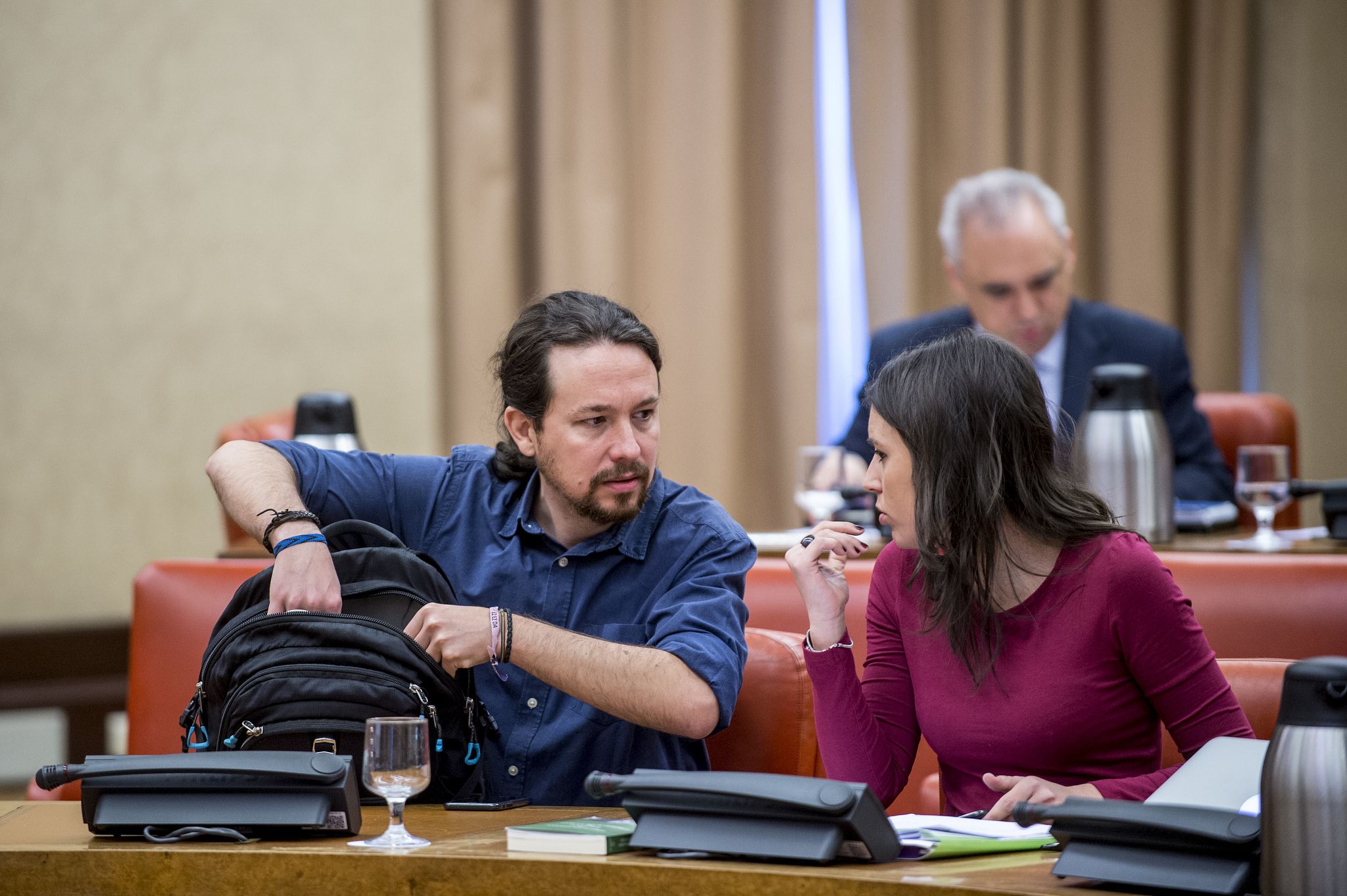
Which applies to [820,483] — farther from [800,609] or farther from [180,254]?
A: [180,254]

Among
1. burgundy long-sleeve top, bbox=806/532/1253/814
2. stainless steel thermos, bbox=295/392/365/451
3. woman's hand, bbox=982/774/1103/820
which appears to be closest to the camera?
woman's hand, bbox=982/774/1103/820

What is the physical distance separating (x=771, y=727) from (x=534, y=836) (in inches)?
25.3

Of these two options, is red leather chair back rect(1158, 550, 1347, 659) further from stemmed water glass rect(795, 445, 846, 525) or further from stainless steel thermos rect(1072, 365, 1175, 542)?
stemmed water glass rect(795, 445, 846, 525)

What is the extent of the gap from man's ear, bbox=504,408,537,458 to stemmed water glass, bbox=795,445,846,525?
0.90m

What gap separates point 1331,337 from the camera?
419 cm

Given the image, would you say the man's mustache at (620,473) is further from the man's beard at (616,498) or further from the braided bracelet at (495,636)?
the braided bracelet at (495,636)

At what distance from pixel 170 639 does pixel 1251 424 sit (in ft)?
7.67

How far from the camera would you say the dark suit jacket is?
3039 mm

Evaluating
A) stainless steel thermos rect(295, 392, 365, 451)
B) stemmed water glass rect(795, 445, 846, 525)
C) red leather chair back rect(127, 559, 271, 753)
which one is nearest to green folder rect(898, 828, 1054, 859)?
red leather chair back rect(127, 559, 271, 753)

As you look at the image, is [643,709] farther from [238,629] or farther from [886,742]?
[238,629]

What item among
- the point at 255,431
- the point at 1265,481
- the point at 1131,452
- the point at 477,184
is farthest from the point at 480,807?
the point at 477,184

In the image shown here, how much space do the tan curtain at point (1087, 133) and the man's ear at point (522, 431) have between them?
2.38 m

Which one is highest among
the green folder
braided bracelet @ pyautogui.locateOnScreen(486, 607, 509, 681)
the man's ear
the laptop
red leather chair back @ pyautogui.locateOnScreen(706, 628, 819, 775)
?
the man's ear

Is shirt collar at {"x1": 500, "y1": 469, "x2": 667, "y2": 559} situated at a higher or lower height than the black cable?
higher
